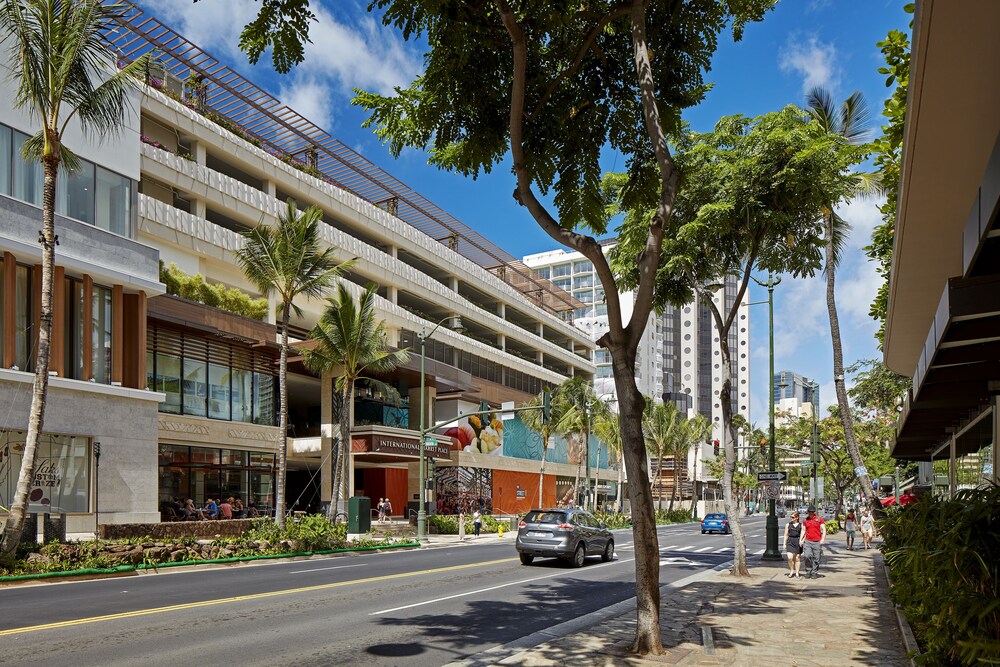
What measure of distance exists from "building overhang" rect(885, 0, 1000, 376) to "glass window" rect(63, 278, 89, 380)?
1003 inches

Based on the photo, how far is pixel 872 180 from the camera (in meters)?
23.2

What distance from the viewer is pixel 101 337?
28.0 m

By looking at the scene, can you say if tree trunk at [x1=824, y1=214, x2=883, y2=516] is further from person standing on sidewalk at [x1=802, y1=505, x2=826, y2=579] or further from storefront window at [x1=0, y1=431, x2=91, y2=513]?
storefront window at [x1=0, y1=431, x2=91, y2=513]

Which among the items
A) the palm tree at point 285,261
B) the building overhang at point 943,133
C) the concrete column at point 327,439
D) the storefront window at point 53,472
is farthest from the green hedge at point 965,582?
the concrete column at point 327,439

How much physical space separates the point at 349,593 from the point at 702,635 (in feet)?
25.6

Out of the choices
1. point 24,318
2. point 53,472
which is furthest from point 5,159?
point 53,472

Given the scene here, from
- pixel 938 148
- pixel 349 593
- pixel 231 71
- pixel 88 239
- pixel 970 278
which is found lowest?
pixel 349 593

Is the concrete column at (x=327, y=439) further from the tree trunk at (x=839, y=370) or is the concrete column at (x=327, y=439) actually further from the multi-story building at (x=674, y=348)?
the multi-story building at (x=674, y=348)

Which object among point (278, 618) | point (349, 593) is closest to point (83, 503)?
point (349, 593)

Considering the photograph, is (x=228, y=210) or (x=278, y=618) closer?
(x=278, y=618)

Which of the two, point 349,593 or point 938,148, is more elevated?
point 938,148

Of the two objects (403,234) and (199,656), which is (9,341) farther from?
(403,234)

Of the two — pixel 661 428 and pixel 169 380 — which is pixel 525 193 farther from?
pixel 661 428

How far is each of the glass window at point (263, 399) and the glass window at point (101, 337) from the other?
11816 mm
